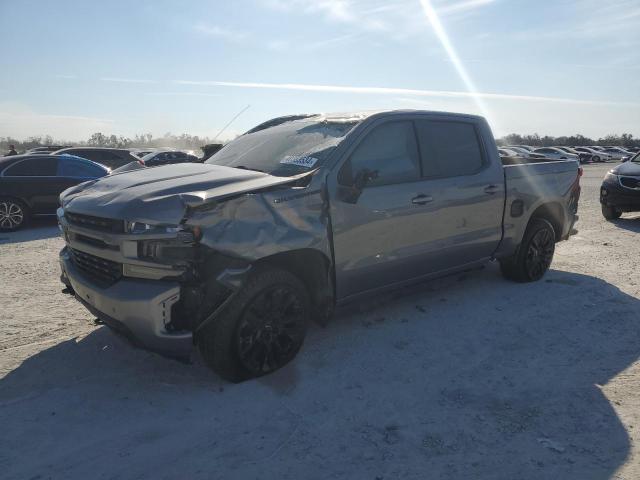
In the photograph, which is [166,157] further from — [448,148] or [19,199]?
[448,148]

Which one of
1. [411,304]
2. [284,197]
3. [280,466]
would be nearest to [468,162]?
[411,304]

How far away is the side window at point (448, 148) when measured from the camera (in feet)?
14.8

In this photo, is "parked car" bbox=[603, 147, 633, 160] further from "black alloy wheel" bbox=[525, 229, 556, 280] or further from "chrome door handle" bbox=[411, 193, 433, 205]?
"chrome door handle" bbox=[411, 193, 433, 205]

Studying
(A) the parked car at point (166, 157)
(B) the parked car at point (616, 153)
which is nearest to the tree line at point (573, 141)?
(B) the parked car at point (616, 153)

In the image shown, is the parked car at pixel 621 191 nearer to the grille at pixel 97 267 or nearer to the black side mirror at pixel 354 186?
the black side mirror at pixel 354 186

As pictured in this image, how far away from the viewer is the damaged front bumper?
9.70ft

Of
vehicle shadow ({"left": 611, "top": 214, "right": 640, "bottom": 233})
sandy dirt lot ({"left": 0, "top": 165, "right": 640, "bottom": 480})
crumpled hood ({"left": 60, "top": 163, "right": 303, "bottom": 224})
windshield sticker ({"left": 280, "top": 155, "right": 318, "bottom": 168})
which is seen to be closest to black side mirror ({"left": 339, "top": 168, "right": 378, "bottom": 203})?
windshield sticker ({"left": 280, "top": 155, "right": 318, "bottom": 168})

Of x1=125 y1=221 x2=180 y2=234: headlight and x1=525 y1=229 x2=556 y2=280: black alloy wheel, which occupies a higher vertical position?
x1=125 y1=221 x2=180 y2=234: headlight

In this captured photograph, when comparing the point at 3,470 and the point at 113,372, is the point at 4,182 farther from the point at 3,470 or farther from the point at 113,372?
the point at 3,470

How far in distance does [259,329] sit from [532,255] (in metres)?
3.82

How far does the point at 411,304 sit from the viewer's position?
5.11m

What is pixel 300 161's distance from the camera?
3857 mm

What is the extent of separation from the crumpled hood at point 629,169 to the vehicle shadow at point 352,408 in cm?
698

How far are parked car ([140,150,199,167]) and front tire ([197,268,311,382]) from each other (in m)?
16.1
